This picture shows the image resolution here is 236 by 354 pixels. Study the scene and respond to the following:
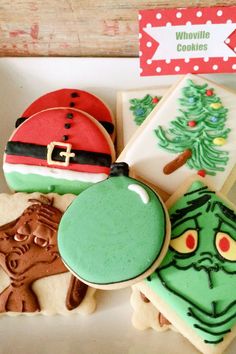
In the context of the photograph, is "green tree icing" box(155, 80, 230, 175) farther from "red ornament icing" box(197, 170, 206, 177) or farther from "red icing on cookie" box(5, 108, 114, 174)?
"red icing on cookie" box(5, 108, 114, 174)

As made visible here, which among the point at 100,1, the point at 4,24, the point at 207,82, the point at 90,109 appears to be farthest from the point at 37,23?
the point at 207,82

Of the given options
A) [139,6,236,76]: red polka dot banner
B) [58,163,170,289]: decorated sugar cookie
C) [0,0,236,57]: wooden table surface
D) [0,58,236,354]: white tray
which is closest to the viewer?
[58,163,170,289]: decorated sugar cookie

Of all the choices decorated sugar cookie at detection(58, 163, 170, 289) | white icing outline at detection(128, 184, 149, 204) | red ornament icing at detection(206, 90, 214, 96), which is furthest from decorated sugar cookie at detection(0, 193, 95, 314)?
red ornament icing at detection(206, 90, 214, 96)

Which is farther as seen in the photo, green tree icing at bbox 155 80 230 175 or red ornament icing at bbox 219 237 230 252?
green tree icing at bbox 155 80 230 175

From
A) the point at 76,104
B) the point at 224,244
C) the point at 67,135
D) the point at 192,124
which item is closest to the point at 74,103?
the point at 76,104

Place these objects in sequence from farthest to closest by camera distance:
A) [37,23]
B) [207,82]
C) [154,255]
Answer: [37,23], [207,82], [154,255]

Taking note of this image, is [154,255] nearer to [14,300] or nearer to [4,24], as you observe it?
[14,300]
